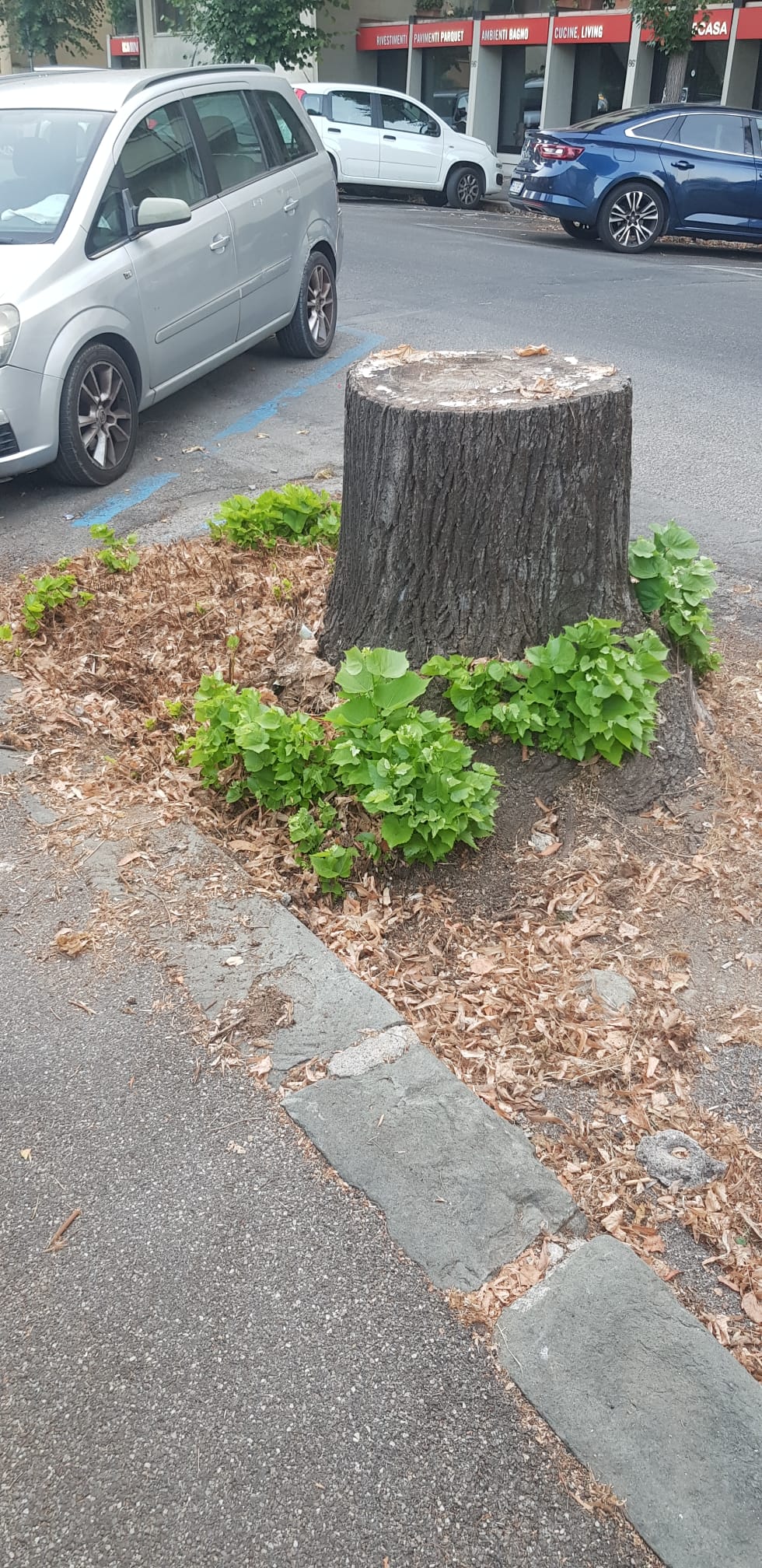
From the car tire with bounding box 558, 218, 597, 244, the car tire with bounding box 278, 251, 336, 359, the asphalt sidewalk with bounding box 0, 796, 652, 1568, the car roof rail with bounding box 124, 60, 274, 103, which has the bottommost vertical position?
the asphalt sidewalk with bounding box 0, 796, 652, 1568

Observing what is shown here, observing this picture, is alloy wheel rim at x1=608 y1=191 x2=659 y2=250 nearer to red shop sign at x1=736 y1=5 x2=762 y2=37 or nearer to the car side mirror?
red shop sign at x1=736 y1=5 x2=762 y2=37

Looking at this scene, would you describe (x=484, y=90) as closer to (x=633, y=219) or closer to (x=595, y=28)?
(x=595, y=28)

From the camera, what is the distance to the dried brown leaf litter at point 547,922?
8.41 ft

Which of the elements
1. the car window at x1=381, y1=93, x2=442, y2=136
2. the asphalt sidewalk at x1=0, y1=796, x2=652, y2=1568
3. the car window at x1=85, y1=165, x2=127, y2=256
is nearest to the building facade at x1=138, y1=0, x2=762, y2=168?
the car window at x1=381, y1=93, x2=442, y2=136

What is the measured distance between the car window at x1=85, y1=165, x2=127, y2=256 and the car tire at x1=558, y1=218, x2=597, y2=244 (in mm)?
11300

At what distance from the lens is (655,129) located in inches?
604

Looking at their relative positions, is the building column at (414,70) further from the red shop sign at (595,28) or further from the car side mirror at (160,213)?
the car side mirror at (160,213)

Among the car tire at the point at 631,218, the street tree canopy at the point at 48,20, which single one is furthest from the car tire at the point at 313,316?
the street tree canopy at the point at 48,20

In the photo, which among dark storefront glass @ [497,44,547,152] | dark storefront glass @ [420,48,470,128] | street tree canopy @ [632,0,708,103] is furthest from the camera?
dark storefront glass @ [420,48,470,128]

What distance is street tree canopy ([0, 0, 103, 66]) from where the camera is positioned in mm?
34469

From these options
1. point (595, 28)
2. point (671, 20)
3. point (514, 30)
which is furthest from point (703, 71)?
point (671, 20)

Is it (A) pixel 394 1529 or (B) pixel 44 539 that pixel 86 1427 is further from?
(B) pixel 44 539

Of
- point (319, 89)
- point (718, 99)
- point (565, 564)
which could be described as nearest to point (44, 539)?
point (565, 564)

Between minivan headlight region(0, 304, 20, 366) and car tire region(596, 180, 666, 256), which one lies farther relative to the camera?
car tire region(596, 180, 666, 256)
